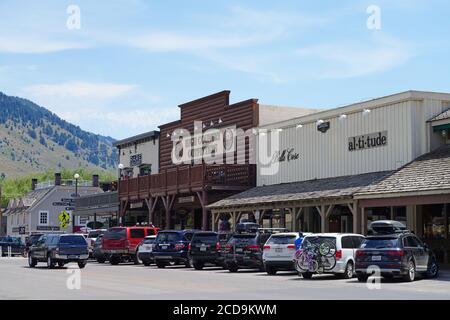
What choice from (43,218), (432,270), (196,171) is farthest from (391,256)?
(43,218)

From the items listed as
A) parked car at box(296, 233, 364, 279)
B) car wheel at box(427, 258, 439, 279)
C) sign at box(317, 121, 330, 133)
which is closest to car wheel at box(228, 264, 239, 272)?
parked car at box(296, 233, 364, 279)

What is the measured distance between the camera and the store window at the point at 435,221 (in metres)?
34.4

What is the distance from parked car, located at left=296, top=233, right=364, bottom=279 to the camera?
91.7ft

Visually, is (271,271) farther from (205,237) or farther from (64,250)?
(64,250)

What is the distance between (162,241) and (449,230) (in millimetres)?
12084

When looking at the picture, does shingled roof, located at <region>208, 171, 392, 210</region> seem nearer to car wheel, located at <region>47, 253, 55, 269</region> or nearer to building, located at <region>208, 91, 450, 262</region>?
building, located at <region>208, 91, 450, 262</region>

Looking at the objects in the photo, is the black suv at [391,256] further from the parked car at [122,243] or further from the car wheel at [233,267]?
the parked car at [122,243]

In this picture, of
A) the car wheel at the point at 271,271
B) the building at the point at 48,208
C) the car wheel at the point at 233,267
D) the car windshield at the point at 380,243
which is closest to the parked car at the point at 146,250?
the car wheel at the point at 233,267

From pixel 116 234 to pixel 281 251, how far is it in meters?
13.3

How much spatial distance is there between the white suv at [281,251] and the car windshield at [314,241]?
1.75m

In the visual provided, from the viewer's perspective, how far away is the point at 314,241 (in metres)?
28.4

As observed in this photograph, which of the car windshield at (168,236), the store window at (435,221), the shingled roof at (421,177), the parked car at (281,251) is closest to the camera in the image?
the parked car at (281,251)
